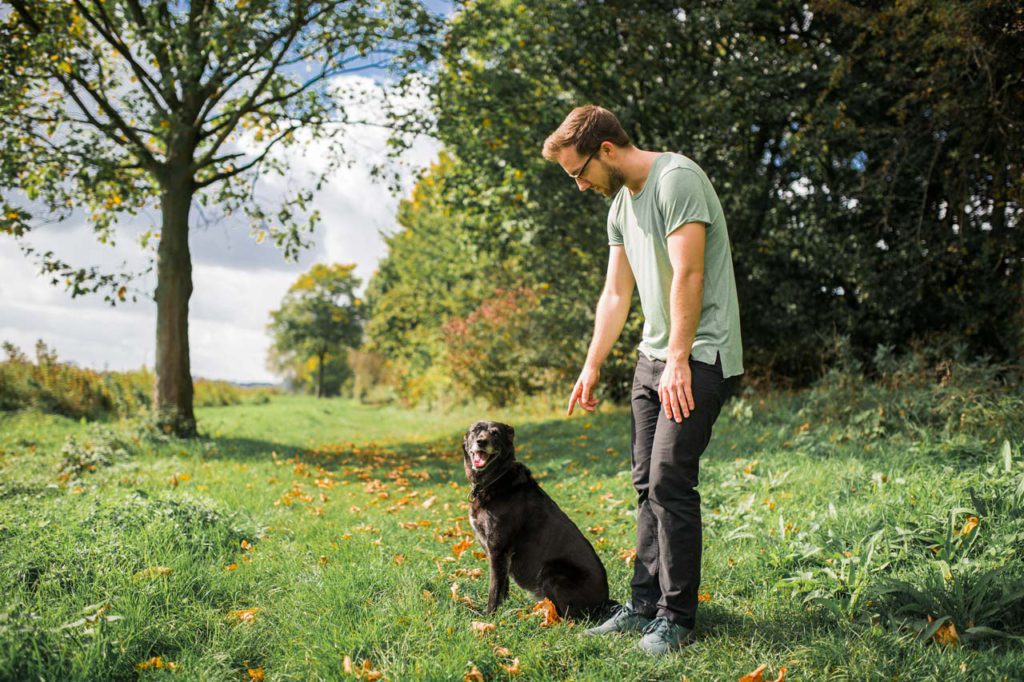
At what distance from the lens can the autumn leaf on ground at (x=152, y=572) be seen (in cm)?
349

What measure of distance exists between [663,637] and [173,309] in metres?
10.2

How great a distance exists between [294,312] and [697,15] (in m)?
41.6

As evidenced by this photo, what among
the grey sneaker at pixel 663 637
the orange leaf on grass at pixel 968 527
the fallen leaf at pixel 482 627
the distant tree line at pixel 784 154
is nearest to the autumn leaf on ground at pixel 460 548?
the fallen leaf at pixel 482 627

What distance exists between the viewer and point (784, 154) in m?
12.0

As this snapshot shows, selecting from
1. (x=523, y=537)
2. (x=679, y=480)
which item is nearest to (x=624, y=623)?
(x=523, y=537)

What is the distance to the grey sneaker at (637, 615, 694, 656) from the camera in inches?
120

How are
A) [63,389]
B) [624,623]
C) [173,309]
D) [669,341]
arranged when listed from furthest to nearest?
[63,389] < [173,309] < [624,623] < [669,341]

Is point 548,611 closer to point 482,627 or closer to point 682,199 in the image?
point 482,627

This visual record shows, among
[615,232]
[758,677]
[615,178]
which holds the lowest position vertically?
[758,677]

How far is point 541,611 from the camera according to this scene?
3418 mm

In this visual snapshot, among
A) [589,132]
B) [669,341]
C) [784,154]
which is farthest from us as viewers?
[784,154]

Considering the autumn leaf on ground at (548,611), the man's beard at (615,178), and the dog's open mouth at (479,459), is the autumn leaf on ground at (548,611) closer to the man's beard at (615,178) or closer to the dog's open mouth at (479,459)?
the dog's open mouth at (479,459)

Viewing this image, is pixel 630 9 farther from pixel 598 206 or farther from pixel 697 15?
pixel 598 206

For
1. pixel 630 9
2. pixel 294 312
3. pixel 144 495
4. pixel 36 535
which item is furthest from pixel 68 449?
pixel 294 312
